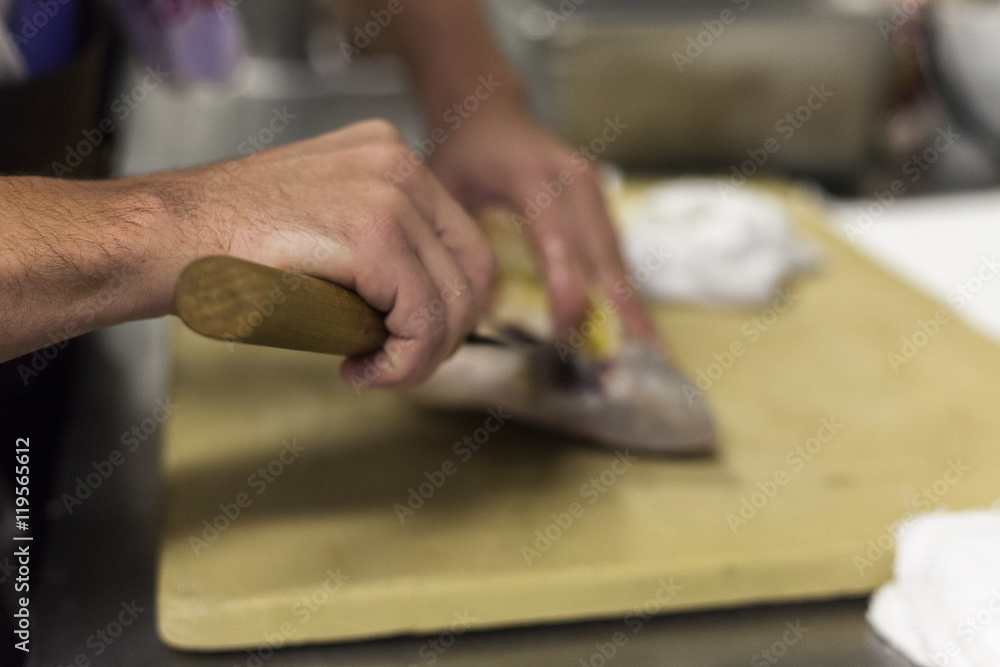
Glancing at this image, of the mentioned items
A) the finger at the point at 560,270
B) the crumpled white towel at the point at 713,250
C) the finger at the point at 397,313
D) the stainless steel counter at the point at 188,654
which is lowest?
the stainless steel counter at the point at 188,654

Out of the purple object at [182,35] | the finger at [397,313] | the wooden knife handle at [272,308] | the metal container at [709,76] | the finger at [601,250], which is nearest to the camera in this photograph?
the wooden knife handle at [272,308]

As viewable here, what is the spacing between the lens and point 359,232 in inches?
26.5

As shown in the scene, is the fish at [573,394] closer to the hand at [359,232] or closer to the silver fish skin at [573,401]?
the silver fish skin at [573,401]

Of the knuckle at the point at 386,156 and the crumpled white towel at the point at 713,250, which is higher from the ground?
the knuckle at the point at 386,156

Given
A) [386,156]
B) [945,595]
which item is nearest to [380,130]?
[386,156]

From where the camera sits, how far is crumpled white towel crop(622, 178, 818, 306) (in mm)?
1260

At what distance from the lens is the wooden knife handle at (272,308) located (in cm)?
57

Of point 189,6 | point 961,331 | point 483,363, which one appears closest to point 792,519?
point 483,363

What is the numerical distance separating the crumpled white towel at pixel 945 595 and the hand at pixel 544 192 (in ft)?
1.32

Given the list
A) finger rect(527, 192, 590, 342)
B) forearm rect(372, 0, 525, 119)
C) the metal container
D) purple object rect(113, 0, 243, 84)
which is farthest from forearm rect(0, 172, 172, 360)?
the metal container

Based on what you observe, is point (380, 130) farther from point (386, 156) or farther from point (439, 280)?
point (439, 280)

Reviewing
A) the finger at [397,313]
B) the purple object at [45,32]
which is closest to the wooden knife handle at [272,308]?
the finger at [397,313]

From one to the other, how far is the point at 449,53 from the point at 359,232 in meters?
0.72

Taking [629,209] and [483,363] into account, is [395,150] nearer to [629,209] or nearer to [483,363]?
[483,363]
